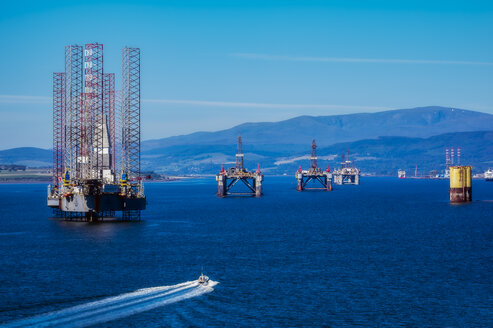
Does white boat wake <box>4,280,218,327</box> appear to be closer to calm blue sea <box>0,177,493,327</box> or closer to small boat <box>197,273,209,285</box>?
calm blue sea <box>0,177,493,327</box>

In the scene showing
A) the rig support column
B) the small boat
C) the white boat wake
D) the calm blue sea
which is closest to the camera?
the white boat wake

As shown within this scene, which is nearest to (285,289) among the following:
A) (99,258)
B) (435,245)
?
(99,258)

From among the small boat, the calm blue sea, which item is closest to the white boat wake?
the calm blue sea

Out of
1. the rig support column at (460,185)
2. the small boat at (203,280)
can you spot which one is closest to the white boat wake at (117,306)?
the small boat at (203,280)

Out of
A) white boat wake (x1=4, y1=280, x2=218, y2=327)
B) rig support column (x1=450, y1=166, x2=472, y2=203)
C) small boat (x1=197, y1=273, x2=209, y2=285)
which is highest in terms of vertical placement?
rig support column (x1=450, y1=166, x2=472, y2=203)

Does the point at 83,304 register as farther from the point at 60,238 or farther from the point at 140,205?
the point at 140,205

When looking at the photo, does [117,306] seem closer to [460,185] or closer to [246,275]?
[246,275]
